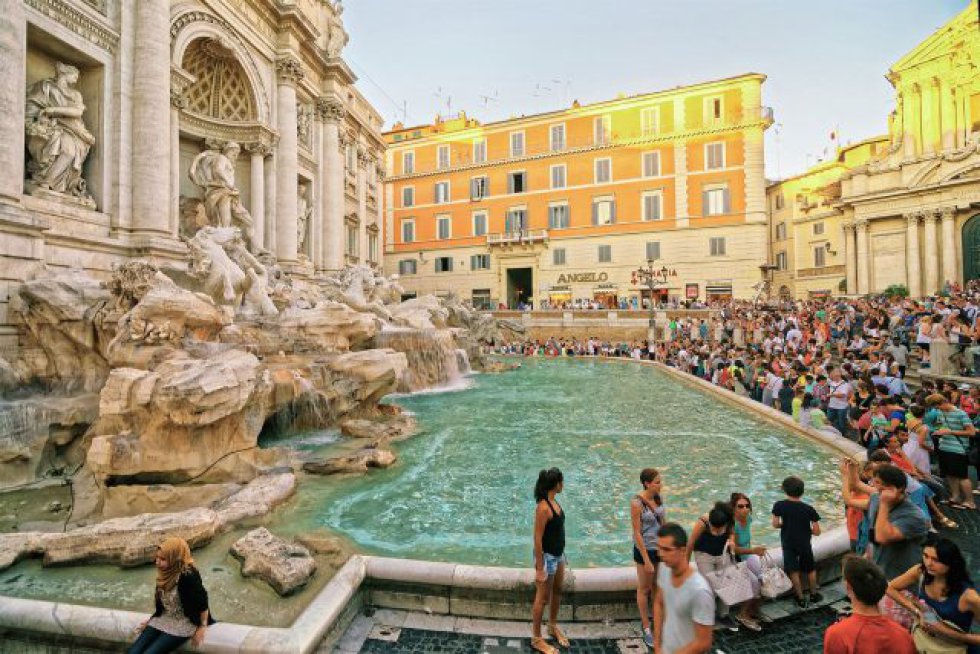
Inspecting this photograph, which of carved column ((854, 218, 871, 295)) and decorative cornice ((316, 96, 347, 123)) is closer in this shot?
decorative cornice ((316, 96, 347, 123))

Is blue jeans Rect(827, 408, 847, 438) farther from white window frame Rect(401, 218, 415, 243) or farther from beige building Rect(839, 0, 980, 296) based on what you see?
white window frame Rect(401, 218, 415, 243)

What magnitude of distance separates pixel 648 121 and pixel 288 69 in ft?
73.5

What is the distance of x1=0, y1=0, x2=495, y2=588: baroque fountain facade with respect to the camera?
5.55 meters

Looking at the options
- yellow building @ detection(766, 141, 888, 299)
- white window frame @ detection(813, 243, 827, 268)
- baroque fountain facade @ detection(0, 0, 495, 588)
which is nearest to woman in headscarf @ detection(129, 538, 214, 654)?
baroque fountain facade @ detection(0, 0, 495, 588)

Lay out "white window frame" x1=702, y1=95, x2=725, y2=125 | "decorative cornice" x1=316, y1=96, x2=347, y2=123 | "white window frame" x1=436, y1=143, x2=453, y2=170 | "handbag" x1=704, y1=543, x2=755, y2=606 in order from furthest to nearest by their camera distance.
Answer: "white window frame" x1=436, y1=143, x2=453, y2=170 → "white window frame" x1=702, y1=95, x2=725, y2=125 → "decorative cornice" x1=316, y1=96, x2=347, y2=123 → "handbag" x1=704, y1=543, x2=755, y2=606

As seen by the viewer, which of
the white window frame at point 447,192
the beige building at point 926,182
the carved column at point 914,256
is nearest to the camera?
the beige building at point 926,182

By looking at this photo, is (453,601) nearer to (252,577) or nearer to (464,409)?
(252,577)

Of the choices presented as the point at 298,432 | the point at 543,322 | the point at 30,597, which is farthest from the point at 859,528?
the point at 543,322

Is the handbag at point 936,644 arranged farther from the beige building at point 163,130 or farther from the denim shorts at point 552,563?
the beige building at point 163,130

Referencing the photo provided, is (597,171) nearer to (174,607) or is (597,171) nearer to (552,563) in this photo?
(552,563)

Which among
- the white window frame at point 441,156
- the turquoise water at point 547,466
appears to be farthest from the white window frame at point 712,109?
the turquoise water at point 547,466

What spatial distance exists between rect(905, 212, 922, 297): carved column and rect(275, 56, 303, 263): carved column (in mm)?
28203

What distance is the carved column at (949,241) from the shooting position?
23.2 meters

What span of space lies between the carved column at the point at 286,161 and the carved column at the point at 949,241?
94.9 ft
